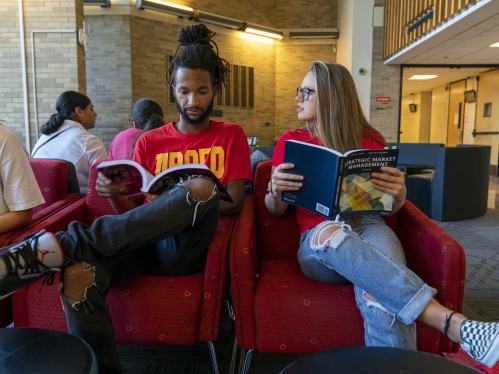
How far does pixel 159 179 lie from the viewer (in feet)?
4.88

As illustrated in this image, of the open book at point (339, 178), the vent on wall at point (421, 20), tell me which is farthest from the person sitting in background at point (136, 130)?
the vent on wall at point (421, 20)

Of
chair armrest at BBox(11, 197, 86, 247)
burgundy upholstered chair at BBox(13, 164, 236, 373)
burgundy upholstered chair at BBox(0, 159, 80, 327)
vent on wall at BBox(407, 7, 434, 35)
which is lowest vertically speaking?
burgundy upholstered chair at BBox(13, 164, 236, 373)

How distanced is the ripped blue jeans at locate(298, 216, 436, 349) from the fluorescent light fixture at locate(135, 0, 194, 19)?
29.8ft

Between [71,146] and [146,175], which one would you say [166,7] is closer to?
[71,146]

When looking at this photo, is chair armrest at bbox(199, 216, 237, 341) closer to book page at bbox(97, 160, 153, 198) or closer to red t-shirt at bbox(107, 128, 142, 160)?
book page at bbox(97, 160, 153, 198)

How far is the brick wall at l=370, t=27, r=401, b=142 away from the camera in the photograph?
948 cm

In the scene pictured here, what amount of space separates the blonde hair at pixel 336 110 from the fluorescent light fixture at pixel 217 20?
9447mm

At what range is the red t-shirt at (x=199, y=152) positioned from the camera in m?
1.95

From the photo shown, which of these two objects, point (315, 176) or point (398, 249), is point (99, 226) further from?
point (398, 249)

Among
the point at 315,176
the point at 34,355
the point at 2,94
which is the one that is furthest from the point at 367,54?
the point at 34,355

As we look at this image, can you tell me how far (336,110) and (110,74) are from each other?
27.7ft

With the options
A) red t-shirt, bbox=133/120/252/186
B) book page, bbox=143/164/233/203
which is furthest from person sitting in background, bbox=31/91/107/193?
book page, bbox=143/164/233/203

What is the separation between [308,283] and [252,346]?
0.32 m

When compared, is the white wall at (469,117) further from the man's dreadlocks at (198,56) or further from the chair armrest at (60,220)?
the chair armrest at (60,220)
